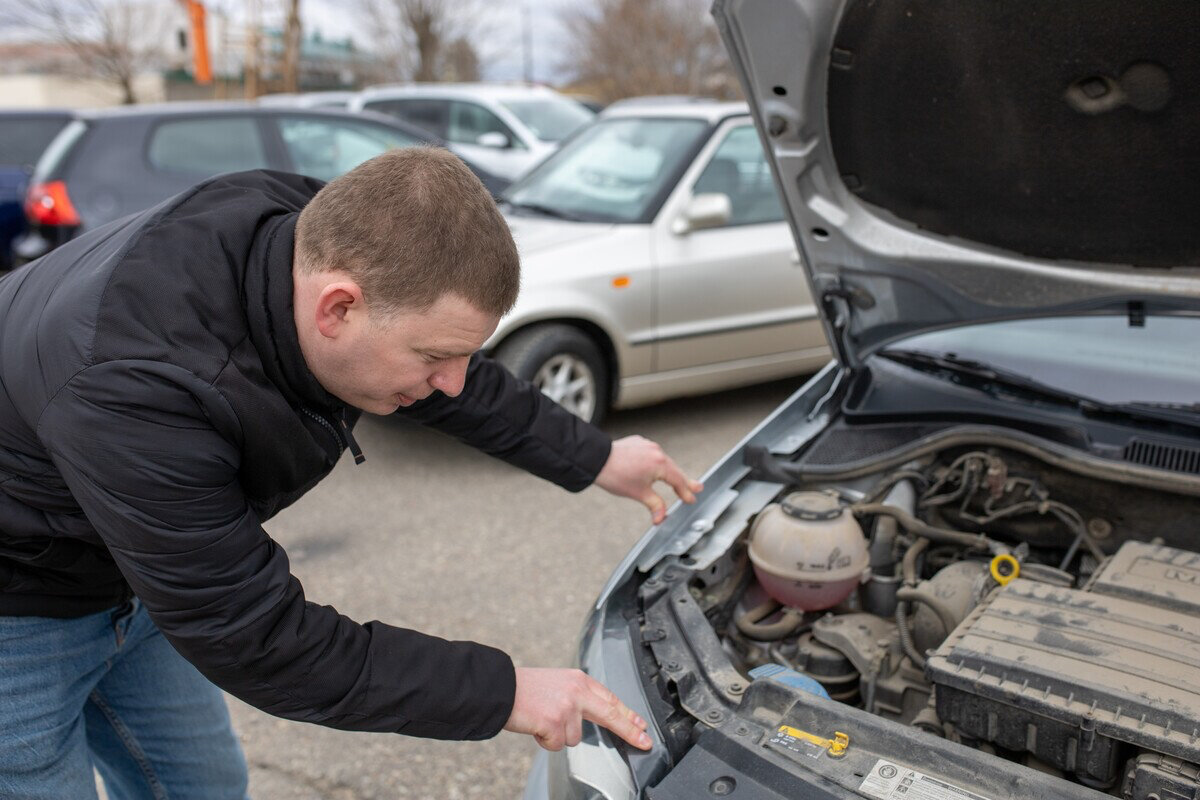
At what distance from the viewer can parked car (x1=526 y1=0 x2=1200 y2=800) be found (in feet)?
4.98

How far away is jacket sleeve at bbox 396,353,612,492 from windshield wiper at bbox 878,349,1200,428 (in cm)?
109

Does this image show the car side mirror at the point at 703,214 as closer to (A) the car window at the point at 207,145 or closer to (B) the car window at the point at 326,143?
(B) the car window at the point at 326,143

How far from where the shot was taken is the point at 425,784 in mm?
2676

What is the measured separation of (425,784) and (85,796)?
114 cm

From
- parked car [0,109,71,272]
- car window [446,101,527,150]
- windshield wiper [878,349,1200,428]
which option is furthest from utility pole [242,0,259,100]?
windshield wiper [878,349,1200,428]

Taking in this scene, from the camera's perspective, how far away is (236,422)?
134cm

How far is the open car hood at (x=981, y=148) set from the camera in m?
1.87

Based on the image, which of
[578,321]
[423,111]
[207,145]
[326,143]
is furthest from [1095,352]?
[423,111]

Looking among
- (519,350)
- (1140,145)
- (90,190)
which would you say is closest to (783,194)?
(1140,145)

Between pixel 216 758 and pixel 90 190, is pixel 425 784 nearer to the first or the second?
pixel 216 758

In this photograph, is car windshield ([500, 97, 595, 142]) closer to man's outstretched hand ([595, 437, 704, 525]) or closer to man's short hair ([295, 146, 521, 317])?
man's outstretched hand ([595, 437, 704, 525])

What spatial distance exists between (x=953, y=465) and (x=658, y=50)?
18.9 m

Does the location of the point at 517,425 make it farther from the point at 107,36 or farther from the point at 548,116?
the point at 107,36

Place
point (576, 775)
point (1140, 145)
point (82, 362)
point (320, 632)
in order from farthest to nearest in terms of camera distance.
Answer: point (1140, 145), point (576, 775), point (320, 632), point (82, 362)
